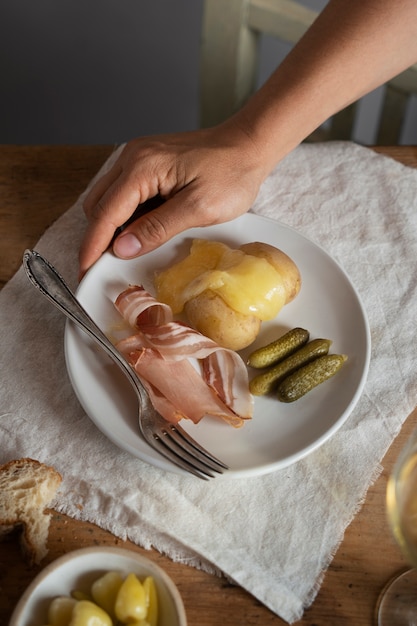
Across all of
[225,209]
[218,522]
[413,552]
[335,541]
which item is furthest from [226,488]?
[225,209]

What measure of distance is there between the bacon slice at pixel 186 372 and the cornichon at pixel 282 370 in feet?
0.05

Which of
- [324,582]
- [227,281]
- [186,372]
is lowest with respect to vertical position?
[324,582]

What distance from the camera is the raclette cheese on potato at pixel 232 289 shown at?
99 cm

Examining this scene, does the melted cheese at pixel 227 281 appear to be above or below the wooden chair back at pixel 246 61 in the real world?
below

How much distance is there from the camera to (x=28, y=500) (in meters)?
0.86

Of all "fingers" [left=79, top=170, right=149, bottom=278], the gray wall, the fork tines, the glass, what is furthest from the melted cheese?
the gray wall

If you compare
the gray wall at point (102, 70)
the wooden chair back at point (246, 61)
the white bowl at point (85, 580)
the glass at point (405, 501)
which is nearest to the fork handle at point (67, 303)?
the white bowl at point (85, 580)

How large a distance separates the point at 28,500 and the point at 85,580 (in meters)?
0.17

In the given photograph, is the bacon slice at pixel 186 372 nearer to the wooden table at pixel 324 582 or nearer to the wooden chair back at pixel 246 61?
the wooden table at pixel 324 582

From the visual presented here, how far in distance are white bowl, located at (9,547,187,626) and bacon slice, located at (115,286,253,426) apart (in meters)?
0.22

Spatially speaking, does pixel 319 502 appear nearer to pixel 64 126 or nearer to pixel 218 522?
pixel 218 522

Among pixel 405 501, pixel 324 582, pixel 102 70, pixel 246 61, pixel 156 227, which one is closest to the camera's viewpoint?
pixel 405 501

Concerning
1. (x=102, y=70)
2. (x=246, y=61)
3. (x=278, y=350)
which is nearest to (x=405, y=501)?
(x=278, y=350)

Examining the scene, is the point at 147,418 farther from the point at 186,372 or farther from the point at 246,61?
the point at 246,61
